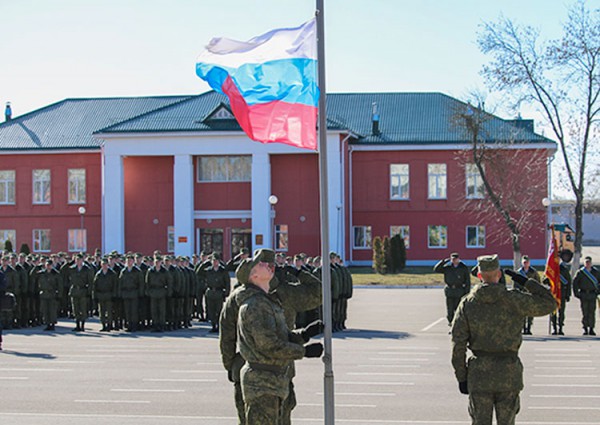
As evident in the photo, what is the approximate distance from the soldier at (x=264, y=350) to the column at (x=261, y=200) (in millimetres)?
42271

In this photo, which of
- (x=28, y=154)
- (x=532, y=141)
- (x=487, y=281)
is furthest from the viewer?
(x=28, y=154)

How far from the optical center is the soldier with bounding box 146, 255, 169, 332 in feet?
72.8

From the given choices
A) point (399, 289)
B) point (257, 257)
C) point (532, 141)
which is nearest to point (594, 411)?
point (257, 257)

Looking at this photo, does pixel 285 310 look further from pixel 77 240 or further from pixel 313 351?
pixel 77 240

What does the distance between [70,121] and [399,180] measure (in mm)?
21890

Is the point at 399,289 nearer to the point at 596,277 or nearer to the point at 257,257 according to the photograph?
the point at 596,277

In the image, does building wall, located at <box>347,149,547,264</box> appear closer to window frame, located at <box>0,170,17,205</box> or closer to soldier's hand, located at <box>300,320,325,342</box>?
window frame, located at <box>0,170,17,205</box>

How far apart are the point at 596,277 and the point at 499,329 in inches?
551

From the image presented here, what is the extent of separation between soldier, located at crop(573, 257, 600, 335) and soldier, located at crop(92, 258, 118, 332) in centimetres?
1123

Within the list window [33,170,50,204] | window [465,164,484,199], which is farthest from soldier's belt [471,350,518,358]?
window [33,170,50,204]

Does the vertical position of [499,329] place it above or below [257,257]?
below

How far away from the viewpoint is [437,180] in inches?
2088

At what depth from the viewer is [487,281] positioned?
26.5 ft

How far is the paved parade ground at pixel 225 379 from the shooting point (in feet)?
35.9
